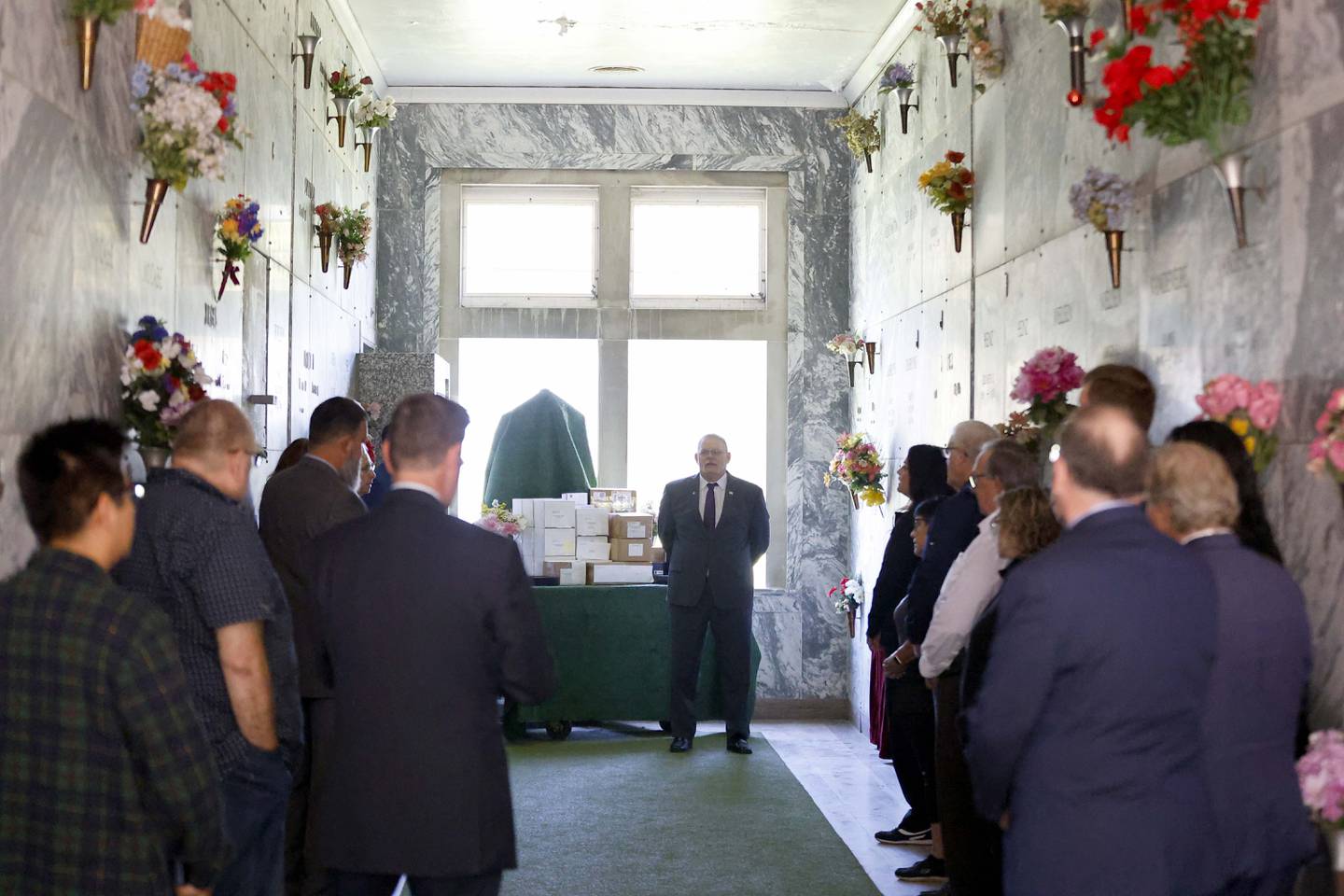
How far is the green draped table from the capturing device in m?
8.23

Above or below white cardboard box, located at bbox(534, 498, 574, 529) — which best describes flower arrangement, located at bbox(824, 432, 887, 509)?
above

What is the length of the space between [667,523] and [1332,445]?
17.9 feet

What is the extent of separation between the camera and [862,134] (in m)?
9.24

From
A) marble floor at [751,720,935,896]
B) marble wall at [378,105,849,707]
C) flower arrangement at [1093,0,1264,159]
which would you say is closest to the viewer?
flower arrangement at [1093,0,1264,159]

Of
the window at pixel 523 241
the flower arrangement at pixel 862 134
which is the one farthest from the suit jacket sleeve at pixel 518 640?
the window at pixel 523 241

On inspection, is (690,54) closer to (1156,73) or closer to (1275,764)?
Answer: (1156,73)

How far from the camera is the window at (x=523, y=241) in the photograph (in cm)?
1035

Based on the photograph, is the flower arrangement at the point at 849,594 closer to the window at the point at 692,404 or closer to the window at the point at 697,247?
the window at the point at 692,404

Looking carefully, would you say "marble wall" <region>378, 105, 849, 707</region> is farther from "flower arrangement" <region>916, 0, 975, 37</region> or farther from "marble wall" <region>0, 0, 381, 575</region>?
"flower arrangement" <region>916, 0, 975, 37</region>

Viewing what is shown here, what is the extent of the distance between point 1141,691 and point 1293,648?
56 centimetres

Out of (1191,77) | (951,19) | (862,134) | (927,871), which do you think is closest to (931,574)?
(927,871)

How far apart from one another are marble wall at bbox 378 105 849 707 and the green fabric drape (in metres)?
1.18

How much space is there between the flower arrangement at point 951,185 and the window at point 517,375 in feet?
12.9

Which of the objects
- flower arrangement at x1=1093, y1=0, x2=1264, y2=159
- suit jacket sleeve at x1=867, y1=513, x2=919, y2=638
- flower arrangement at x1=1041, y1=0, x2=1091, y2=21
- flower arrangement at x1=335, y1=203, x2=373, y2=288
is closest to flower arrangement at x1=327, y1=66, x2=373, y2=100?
flower arrangement at x1=335, y1=203, x2=373, y2=288
